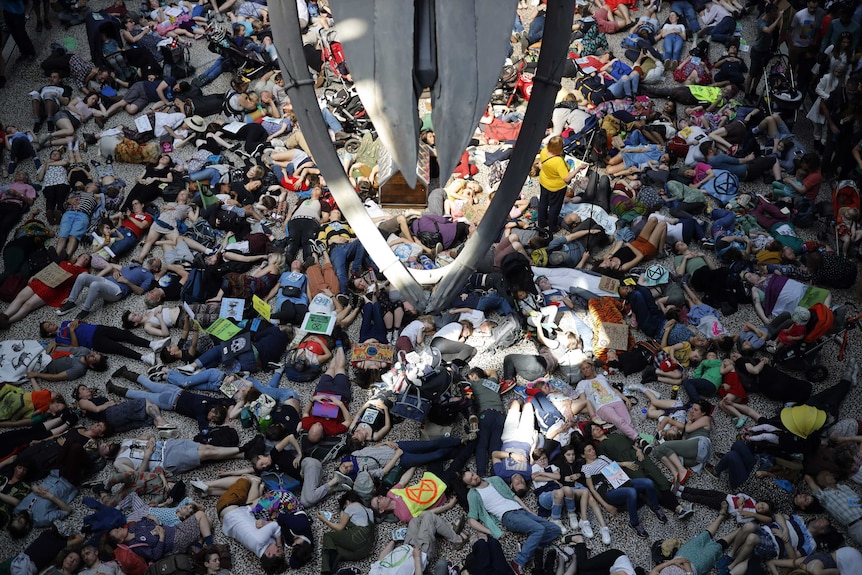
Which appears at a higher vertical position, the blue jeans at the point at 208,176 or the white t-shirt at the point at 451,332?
the blue jeans at the point at 208,176

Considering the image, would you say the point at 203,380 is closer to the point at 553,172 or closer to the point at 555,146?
the point at 553,172

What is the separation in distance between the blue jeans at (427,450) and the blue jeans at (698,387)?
2.83m

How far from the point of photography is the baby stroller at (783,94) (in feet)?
50.5

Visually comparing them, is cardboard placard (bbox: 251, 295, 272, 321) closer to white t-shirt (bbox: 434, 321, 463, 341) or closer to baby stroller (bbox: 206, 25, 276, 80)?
white t-shirt (bbox: 434, 321, 463, 341)

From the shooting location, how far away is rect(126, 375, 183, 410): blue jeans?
11.8 metres

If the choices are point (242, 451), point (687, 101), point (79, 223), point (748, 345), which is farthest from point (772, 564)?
point (79, 223)

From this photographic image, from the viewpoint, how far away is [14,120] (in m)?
16.2

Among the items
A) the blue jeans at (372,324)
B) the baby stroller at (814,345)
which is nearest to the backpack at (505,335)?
the blue jeans at (372,324)

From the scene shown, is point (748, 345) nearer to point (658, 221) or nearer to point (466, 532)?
point (658, 221)

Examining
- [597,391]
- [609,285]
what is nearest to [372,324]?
[597,391]

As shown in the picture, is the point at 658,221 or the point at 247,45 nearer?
the point at 658,221

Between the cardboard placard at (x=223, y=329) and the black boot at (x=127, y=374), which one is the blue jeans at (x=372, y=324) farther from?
the black boot at (x=127, y=374)

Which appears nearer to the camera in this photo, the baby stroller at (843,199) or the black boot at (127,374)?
the black boot at (127,374)

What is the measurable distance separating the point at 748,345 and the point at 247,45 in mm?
9890
